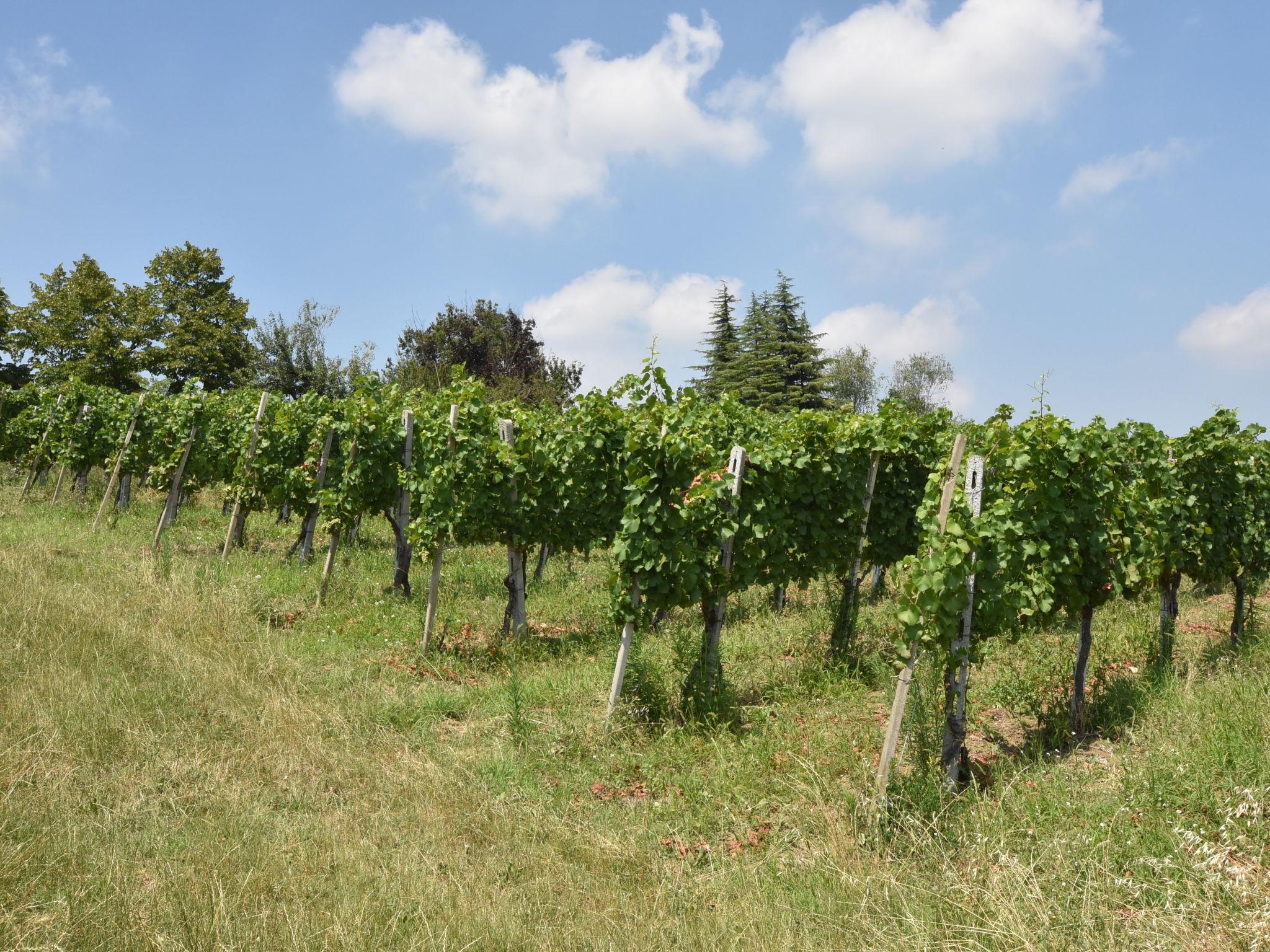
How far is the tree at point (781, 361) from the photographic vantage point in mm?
35531

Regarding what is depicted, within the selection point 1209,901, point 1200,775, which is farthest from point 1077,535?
point 1209,901

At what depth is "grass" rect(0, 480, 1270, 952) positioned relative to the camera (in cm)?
317

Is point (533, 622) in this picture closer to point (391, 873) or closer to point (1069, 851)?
point (391, 873)

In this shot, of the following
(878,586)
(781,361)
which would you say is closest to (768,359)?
(781,361)

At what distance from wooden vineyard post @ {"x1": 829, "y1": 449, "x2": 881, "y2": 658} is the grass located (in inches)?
12.9

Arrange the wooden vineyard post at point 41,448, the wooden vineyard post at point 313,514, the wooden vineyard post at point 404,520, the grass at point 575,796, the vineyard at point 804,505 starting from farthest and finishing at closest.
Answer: the wooden vineyard post at point 41,448
the wooden vineyard post at point 313,514
the wooden vineyard post at point 404,520
the vineyard at point 804,505
the grass at point 575,796

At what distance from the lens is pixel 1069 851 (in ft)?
12.0

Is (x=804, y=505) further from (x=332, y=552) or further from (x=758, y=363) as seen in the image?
(x=758, y=363)

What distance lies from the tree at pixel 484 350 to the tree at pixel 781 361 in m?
8.55

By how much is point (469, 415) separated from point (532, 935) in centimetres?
666

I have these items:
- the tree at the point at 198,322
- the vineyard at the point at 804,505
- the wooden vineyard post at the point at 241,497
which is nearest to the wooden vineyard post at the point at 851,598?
the vineyard at the point at 804,505

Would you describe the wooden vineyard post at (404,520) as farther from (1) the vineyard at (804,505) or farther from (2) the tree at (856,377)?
(2) the tree at (856,377)

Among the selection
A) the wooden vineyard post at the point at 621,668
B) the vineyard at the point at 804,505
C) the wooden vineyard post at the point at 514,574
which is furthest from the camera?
the wooden vineyard post at the point at 514,574

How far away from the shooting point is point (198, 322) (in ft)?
110
